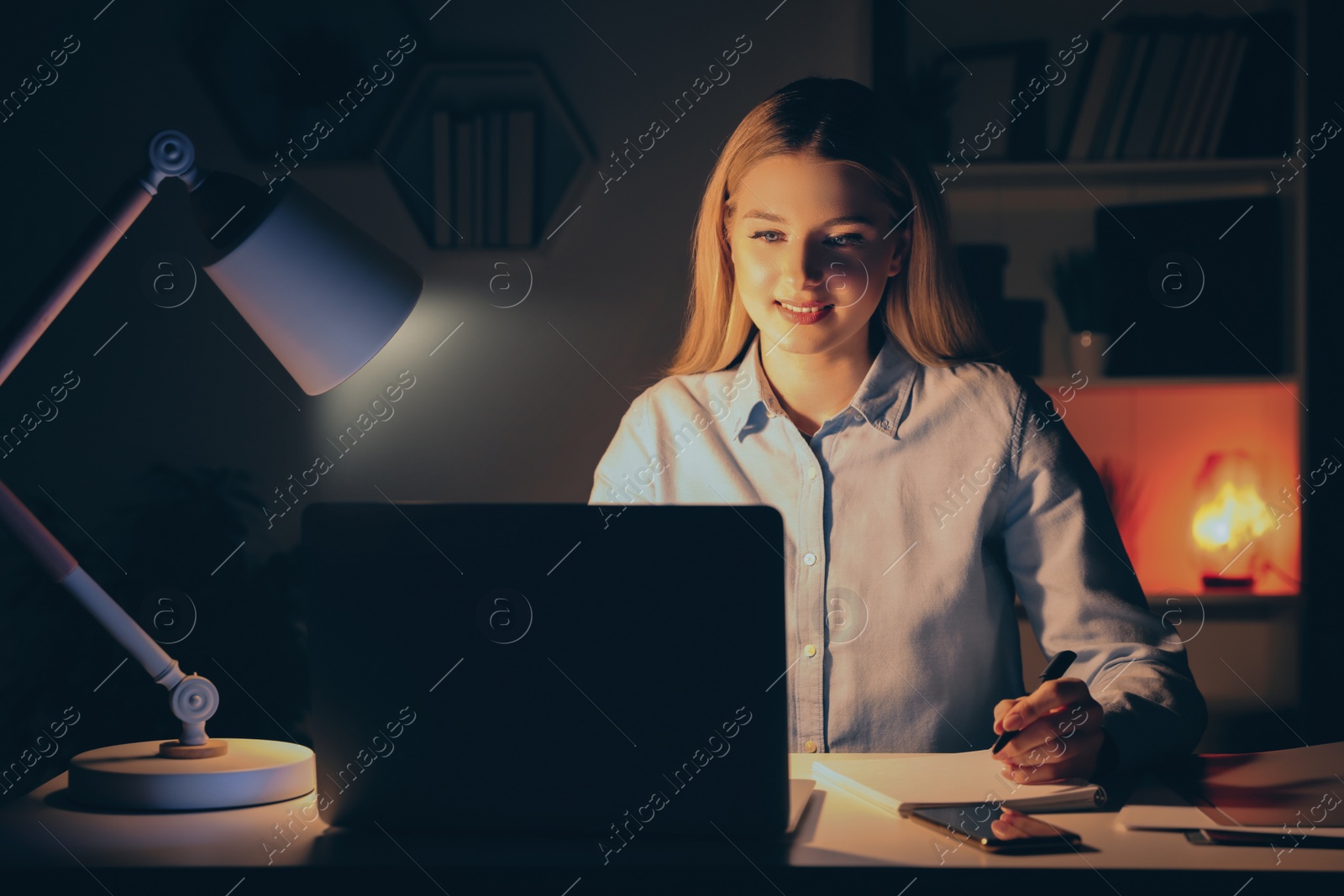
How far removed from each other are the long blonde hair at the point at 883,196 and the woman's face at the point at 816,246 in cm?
2

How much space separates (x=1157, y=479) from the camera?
2361 millimetres

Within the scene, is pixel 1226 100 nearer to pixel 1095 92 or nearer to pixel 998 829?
pixel 1095 92

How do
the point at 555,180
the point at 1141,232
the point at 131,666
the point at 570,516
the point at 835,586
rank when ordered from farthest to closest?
the point at 555,180 → the point at 1141,232 → the point at 131,666 → the point at 835,586 → the point at 570,516

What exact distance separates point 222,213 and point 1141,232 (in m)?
1.90

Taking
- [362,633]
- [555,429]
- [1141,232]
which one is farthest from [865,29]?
[362,633]

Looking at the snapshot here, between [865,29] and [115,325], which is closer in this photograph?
[865,29]

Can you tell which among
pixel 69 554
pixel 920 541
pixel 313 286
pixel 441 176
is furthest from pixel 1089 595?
pixel 441 176

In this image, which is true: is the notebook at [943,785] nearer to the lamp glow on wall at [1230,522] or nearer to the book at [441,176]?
the lamp glow on wall at [1230,522]

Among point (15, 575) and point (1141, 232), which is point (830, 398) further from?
point (15, 575)

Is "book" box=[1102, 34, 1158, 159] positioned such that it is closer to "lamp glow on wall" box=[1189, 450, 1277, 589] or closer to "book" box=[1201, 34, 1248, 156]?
"book" box=[1201, 34, 1248, 156]

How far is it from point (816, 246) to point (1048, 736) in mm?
856

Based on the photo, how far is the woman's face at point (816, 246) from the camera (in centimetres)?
164

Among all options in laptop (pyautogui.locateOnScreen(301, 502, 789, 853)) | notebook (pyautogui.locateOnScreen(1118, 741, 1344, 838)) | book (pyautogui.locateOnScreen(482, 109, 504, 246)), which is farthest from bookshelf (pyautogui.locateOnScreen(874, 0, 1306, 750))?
laptop (pyautogui.locateOnScreen(301, 502, 789, 853))

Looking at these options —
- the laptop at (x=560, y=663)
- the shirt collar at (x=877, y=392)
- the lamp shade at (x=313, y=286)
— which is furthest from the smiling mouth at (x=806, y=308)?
the laptop at (x=560, y=663)
